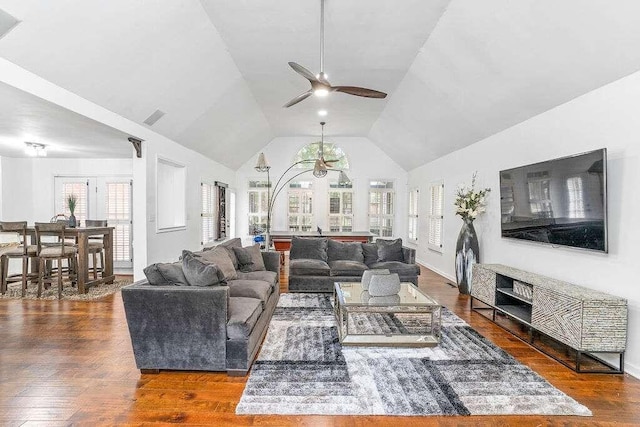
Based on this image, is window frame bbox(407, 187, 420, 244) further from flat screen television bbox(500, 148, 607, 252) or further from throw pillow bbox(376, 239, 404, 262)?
flat screen television bbox(500, 148, 607, 252)

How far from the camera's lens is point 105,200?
7242 mm

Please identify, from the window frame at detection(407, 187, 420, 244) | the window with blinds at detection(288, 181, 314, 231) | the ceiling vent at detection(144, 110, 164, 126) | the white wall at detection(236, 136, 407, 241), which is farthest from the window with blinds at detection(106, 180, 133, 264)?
the window frame at detection(407, 187, 420, 244)

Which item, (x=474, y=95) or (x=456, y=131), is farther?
(x=456, y=131)

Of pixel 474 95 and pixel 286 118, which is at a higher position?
pixel 286 118

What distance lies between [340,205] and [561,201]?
699 centimetres

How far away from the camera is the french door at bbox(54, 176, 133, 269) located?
7.22m

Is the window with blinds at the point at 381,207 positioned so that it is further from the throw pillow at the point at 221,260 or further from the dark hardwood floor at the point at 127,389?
the throw pillow at the point at 221,260

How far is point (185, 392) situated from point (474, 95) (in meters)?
4.65

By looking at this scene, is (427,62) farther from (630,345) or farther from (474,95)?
(630,345)

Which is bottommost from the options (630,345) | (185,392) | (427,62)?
(185,392)

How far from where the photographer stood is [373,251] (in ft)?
19.2

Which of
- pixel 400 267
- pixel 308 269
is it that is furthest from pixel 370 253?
pixel 308 269

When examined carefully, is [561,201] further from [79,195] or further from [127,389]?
[79,195]

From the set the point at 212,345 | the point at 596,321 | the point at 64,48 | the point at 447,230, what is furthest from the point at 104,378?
the point at 447,230
